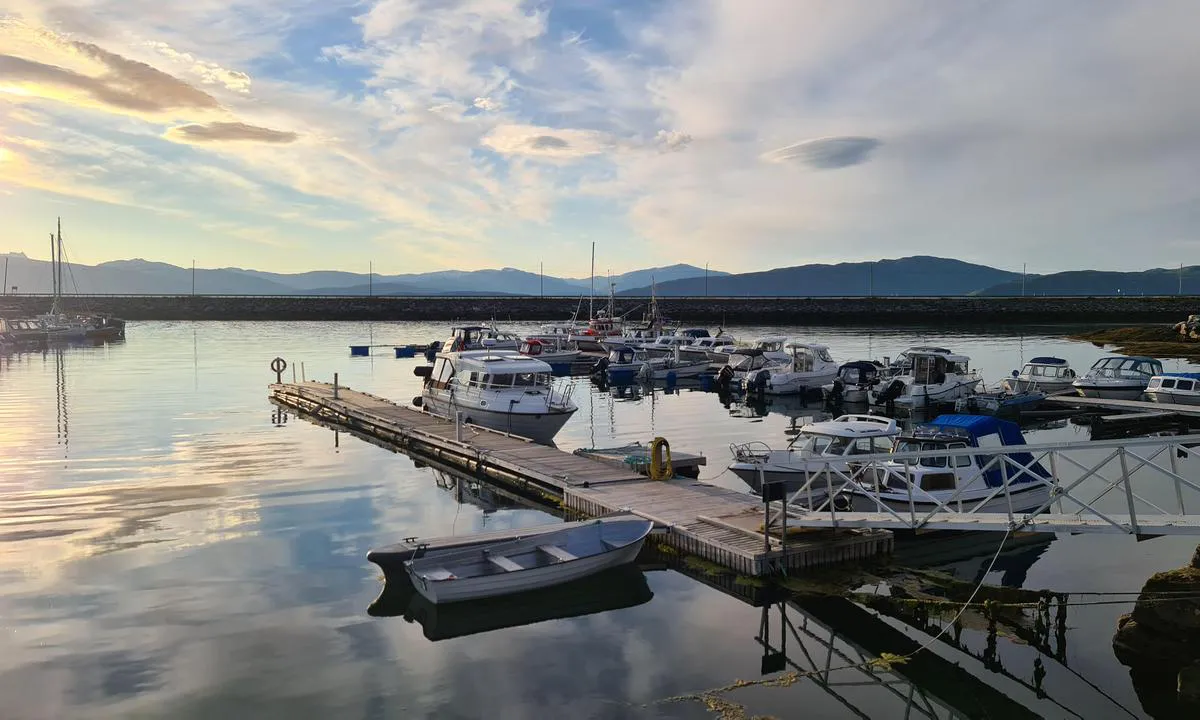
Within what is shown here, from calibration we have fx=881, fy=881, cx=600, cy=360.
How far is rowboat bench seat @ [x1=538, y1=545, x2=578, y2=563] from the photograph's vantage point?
58.1 ft

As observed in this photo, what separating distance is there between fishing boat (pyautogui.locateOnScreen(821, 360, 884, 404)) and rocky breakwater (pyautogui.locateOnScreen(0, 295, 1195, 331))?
8206 centimetres

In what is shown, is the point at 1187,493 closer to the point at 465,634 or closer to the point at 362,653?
the point at 465,634

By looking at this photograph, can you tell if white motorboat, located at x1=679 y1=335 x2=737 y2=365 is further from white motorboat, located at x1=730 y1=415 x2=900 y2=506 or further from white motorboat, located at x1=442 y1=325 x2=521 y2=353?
white motorboat, located at x1=730 y1=415 x2=900 y2=506

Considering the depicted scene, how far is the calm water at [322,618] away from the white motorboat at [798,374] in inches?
671

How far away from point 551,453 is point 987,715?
17.9 m

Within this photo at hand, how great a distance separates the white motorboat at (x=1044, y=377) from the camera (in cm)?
4622

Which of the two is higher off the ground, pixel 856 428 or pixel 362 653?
pixel 856 428

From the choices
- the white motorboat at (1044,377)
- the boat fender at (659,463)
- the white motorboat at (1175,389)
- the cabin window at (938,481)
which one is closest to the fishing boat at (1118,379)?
the white motorboat at (1044,377)

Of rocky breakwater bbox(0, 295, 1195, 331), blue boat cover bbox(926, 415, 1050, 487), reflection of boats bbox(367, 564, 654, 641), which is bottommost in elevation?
reflection of boats bbox(367, 564, 654, 641)

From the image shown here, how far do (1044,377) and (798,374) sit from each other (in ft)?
42.4

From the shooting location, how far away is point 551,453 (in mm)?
29016

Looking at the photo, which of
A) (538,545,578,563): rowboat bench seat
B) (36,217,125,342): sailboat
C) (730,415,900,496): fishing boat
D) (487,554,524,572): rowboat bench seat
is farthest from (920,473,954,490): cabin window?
(36,217,125,342): sailboat

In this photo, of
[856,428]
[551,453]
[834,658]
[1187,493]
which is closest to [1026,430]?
[1187,493]

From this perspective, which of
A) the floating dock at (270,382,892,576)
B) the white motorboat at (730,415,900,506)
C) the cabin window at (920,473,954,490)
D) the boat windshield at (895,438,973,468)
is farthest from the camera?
the white motorboat at (730,415,900,506)
